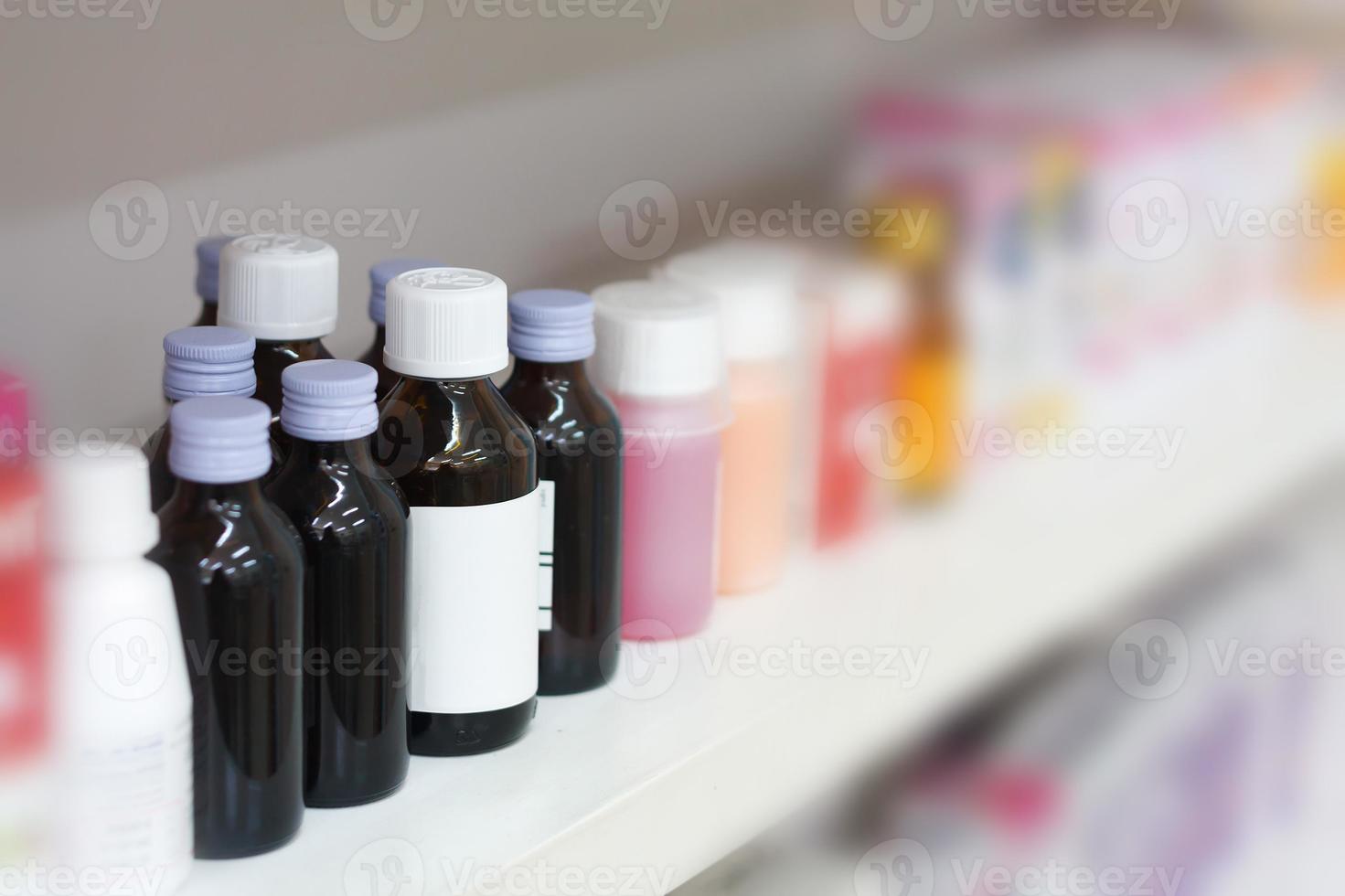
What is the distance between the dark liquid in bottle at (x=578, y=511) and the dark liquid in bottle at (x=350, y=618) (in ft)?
0.30

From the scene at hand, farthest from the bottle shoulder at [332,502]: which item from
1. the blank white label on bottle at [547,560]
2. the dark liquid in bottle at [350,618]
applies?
the blank white label on bottle at [547,560]

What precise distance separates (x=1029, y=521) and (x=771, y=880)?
0.27m

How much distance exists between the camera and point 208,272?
61 centimetres

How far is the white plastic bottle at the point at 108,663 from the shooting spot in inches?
17.0

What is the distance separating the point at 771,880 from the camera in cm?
94

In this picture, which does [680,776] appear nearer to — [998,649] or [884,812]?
[998,649]

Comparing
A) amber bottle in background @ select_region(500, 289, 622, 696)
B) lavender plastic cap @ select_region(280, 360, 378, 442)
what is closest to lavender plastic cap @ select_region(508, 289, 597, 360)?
amber bottle in background @ select_region(500, 289, 622, 696)

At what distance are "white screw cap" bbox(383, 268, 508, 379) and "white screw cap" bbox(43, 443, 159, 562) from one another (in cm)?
12

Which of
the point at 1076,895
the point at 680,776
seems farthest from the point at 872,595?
the point at 1076,895

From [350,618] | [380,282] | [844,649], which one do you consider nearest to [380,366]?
[380,282]

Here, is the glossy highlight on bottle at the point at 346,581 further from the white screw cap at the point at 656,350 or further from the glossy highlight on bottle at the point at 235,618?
the white screw cap at the point at 656,350

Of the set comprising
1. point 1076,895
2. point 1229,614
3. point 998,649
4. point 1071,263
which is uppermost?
point 1071,263

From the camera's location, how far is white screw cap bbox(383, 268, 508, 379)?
1.73ft

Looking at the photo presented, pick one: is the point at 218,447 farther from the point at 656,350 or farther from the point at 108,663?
the point at 656,350
